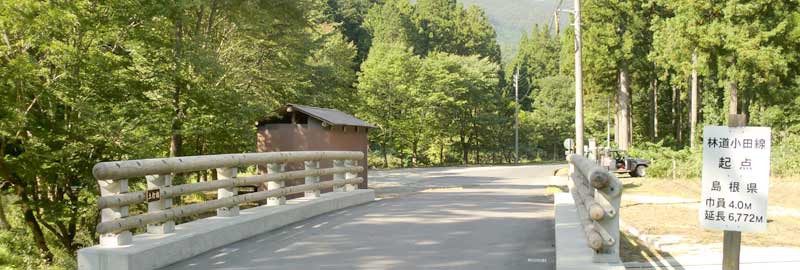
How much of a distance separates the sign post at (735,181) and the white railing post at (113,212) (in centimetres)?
534

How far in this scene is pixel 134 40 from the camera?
17.9 meters

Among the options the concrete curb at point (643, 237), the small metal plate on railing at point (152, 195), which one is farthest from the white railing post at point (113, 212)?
the concrete curb at point (643, 237)

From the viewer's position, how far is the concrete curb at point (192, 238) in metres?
6.52

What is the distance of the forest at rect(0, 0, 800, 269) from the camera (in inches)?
627

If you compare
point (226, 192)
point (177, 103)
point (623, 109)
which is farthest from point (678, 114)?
point (226, 192)

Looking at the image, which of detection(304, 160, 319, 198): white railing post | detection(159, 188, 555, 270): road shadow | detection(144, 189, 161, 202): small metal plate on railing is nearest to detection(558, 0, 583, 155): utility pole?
detection(159, 188, 555, 270): road shadow

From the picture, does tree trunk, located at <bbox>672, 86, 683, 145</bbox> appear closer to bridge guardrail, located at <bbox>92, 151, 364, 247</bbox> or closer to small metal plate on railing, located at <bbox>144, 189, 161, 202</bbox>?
bridge guardrail, located at <bbox>92, 151, 364, 247</bbox>

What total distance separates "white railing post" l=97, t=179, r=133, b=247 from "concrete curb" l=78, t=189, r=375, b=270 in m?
0.10

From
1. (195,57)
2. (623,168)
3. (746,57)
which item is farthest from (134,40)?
(746,57)

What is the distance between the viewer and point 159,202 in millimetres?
7672

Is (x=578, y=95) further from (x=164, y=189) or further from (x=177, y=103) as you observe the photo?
(x=164, y=189)

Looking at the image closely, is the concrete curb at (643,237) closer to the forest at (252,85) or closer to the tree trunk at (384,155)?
the forest at (252,85)

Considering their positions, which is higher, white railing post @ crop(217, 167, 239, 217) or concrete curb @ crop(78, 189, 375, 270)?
white railing post @ crop(217, 167, 239, 217)

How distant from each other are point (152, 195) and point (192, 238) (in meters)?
0.74
